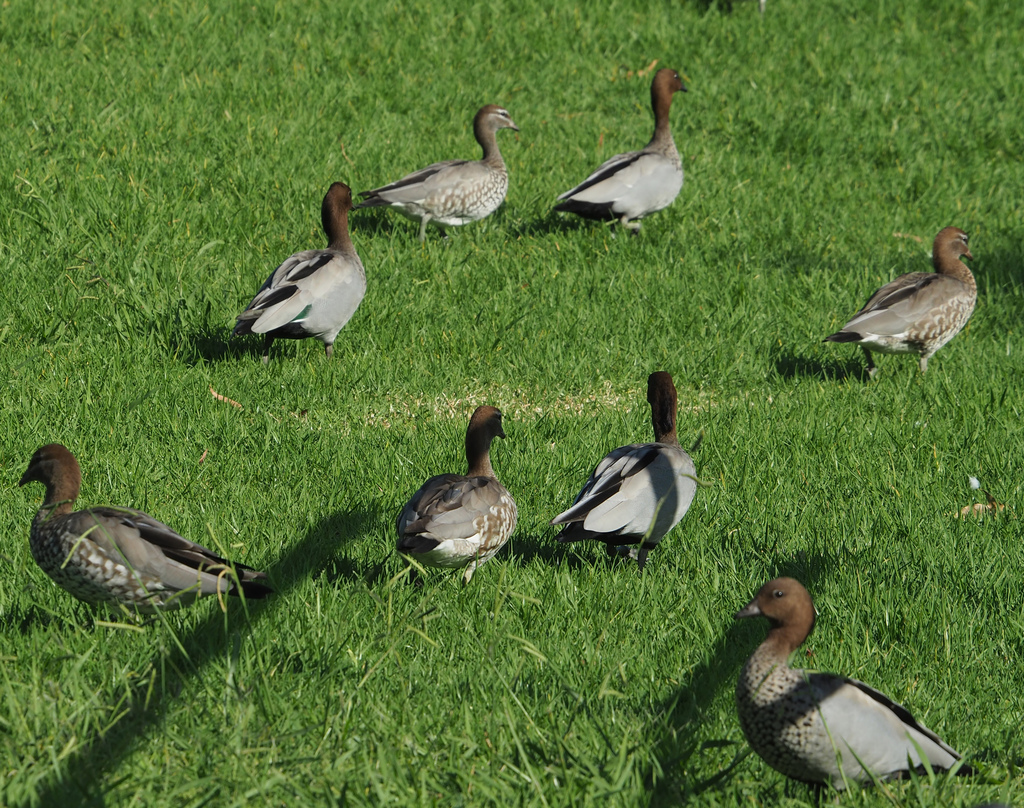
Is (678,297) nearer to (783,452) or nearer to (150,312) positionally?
(783,452)

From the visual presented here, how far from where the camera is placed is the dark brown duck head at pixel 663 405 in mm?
5363

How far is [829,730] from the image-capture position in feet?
10.2

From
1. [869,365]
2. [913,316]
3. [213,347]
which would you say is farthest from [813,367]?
[213,347]

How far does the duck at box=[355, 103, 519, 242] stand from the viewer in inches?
338

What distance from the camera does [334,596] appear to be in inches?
165

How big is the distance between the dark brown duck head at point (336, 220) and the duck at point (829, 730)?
16.2ft

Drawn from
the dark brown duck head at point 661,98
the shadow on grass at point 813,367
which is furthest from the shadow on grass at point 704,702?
the dark brown duck head at point 661,98

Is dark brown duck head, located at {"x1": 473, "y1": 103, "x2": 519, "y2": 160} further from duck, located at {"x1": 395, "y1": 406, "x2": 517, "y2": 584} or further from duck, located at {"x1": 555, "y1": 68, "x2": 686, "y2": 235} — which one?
duck, located at {"x1": 395, "y1": 406, "x2": 517, "y2": 584}

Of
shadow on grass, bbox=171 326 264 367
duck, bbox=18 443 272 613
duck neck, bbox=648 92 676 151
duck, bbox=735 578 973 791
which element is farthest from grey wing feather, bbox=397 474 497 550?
duck neck, bbox=648 92 676 151

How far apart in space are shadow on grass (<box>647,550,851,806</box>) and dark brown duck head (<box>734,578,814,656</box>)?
366 millimetres

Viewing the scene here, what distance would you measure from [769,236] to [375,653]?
661 centimetres

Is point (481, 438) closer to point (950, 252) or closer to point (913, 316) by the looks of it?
point (913, 316)

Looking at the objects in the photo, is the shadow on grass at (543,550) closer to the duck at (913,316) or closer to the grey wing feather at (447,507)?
the grey wing feather at (447,507)

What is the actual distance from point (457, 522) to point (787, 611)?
146cm
